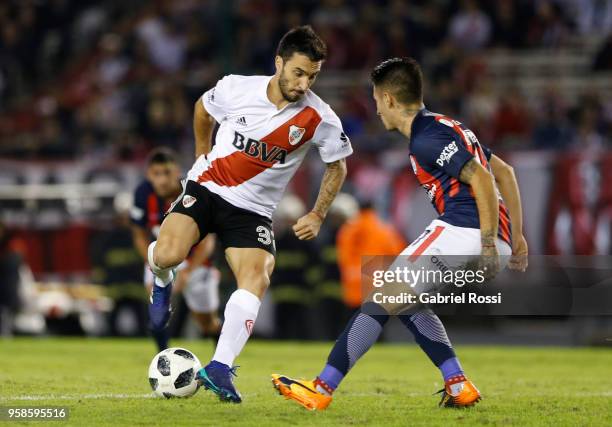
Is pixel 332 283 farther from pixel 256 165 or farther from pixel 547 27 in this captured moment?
pixel 256 165

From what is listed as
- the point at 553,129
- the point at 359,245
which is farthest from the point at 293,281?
the point at 553,129

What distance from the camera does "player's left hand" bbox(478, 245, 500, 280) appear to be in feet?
21.2

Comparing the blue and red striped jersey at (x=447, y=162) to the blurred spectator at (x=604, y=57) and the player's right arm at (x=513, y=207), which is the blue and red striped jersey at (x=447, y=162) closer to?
the player's right arm at (x=513, y=207)

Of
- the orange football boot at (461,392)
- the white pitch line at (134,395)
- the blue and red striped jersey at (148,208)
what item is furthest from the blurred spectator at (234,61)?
the orange football boot at (461,392)

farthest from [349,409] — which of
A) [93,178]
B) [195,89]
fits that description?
[195,89]

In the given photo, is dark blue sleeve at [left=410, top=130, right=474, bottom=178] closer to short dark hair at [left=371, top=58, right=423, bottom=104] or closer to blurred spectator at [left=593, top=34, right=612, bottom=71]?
short dark hair at [left=371, top=58, right=423, bottom=104]

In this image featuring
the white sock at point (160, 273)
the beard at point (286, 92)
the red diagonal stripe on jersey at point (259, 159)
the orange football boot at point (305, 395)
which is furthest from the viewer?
the white sock at point (160, 273)

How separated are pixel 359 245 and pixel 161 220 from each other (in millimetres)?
5018

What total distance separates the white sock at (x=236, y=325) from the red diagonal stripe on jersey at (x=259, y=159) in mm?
824

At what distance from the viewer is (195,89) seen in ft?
60.8

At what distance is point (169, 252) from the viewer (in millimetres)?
7414

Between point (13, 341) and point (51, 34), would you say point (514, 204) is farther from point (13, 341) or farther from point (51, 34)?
point (51, 34)

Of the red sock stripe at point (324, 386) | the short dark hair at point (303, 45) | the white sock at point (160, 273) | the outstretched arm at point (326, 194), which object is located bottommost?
the red sock stripe at point (324, 386)

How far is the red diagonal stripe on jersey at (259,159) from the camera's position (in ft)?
24.7
